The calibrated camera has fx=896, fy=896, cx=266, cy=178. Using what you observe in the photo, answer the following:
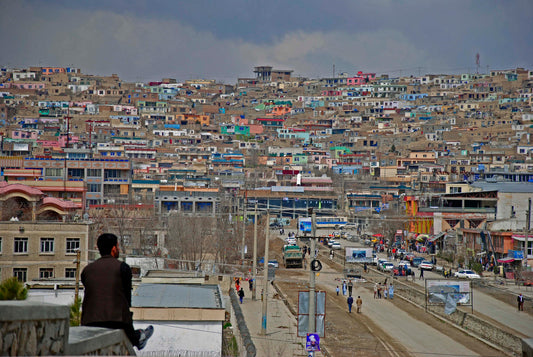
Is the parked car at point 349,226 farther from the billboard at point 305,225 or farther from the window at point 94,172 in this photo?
the window at point 94,172

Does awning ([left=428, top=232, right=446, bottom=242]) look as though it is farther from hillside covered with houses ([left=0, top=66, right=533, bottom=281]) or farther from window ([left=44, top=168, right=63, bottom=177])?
window ([left=44, top=168, right=63, bottom=177])

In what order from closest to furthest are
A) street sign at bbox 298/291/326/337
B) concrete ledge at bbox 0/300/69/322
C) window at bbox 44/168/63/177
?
1. concrete ledge at bbox 0/300/69/322
2. street sign at bbox 298/291/326/337
3. window at bbox 44/168/63/177

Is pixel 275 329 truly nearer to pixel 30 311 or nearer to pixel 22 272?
pixel 22 272

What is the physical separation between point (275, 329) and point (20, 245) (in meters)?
9.28

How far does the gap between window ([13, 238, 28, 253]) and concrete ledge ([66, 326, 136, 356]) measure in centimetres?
2467

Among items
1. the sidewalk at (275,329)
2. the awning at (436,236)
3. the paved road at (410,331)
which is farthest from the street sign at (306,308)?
the awning at (436,236)

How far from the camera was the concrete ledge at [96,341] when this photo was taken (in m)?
6.21

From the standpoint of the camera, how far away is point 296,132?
18725 cm

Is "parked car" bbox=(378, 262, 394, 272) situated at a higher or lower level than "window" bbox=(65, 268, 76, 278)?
lower

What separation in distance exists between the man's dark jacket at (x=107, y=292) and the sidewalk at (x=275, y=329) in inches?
672

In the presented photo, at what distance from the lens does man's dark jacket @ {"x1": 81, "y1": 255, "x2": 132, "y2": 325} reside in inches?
279

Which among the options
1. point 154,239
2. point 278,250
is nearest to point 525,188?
point 278,250

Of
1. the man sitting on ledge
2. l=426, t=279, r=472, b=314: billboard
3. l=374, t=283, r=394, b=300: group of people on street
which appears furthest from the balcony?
the man sitting on ledge

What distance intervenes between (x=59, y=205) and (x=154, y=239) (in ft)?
51.2
